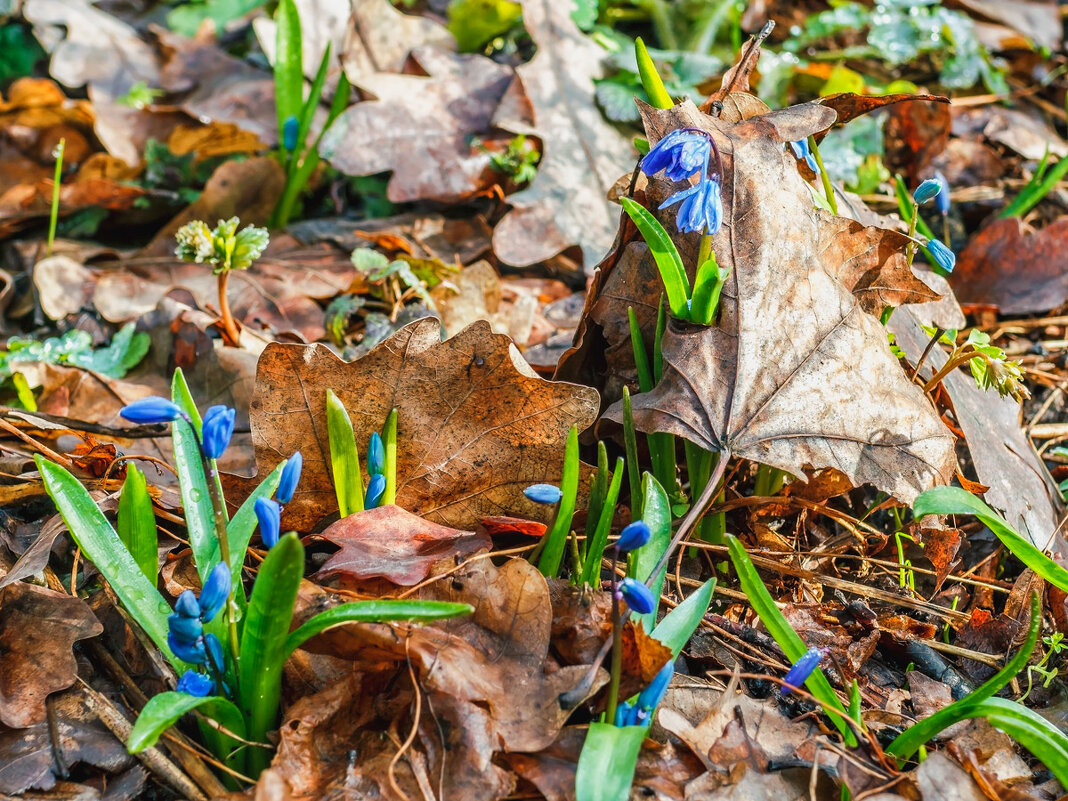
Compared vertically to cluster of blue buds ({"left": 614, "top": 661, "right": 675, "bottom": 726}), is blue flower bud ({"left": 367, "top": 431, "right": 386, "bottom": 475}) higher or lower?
higher

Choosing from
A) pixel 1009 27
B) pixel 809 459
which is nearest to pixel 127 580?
pixel 809 459

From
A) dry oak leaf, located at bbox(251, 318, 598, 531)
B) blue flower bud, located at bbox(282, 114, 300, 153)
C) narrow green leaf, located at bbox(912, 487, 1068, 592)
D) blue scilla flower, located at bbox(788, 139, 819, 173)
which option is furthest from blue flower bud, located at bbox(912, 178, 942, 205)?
blue flower bud, located at bbox(282, 114, 300, 153)

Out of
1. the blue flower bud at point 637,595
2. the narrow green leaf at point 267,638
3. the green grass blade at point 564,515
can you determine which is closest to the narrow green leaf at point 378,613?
the narrow green leaf at point 267,638

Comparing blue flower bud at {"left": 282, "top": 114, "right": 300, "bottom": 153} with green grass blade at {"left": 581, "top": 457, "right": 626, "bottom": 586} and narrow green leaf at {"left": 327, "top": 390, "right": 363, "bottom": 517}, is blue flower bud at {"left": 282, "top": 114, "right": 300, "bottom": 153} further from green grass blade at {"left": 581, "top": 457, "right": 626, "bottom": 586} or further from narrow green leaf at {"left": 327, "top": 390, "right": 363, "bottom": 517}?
green grass blade at {"left": 581, "top": 457, "right": 626, "bottom": 586}

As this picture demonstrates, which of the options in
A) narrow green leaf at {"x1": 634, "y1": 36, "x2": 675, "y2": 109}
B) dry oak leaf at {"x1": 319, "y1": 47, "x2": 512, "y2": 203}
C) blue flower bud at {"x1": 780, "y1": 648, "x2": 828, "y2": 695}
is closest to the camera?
blue flower bud at {"x1": 780, "y1": 648, "x2": 828, "y2": 695}

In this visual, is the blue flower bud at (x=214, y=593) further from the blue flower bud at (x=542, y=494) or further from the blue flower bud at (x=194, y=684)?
the blue flower bud at (x=542, y=494)

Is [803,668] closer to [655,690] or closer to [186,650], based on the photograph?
[655,690]

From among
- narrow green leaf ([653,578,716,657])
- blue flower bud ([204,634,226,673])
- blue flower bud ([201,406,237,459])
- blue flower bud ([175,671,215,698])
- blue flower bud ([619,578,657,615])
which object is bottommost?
narrow green leaf ([653,578,716,657])

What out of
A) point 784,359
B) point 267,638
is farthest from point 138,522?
point 784,359
